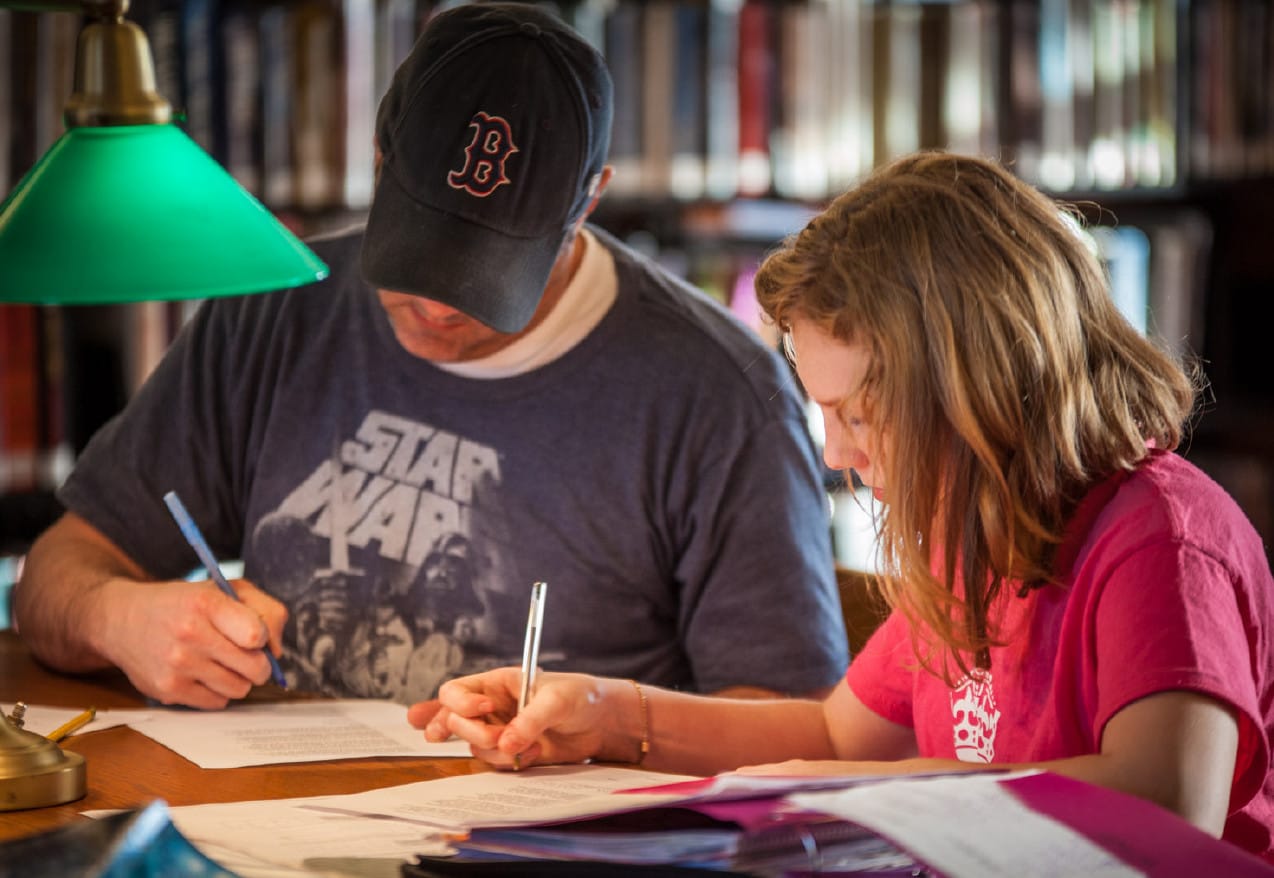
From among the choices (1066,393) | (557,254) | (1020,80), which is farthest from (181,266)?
(1020,80)

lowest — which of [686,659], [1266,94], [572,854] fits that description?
[686,659]

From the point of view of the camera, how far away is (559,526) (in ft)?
4.68

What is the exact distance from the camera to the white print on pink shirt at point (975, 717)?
1.04m

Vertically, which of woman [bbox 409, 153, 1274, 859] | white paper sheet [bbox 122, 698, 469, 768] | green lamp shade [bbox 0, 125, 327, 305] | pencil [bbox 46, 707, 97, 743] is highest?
green lamp shade [bbox 0, 125, 327, 305]

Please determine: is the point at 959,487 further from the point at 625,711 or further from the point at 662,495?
the point at 662,495

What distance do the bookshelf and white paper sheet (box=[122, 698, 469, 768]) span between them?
4.24 feet

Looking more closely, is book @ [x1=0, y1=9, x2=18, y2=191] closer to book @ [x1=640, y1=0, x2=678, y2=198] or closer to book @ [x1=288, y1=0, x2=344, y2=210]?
book @ [x1=288, y1=0, x2=344, y2=210]

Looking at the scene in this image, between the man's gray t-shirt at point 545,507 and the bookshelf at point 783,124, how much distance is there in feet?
3.21

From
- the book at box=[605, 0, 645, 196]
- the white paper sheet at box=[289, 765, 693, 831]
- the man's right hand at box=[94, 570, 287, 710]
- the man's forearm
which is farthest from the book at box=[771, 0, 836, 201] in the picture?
the white paper sheet at box=[289, 765, 693, 831]

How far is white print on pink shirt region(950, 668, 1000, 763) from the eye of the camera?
3.42ft

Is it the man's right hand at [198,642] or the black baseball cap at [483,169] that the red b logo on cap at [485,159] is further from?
the man's right hand at [198,642]

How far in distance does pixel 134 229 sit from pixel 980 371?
56 cm

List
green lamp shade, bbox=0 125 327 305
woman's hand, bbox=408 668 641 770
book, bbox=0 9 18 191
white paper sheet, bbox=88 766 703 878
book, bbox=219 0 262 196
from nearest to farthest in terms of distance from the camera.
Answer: white paper sheet, bbox=88 766 703 878
green lamp shade, bbox=0 125 327 305
woman's hand, bbox=408 668 641 770
book, bbox=0 9 18 191
book, bbox=219 0 262 196

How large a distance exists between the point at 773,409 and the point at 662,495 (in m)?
0.14
